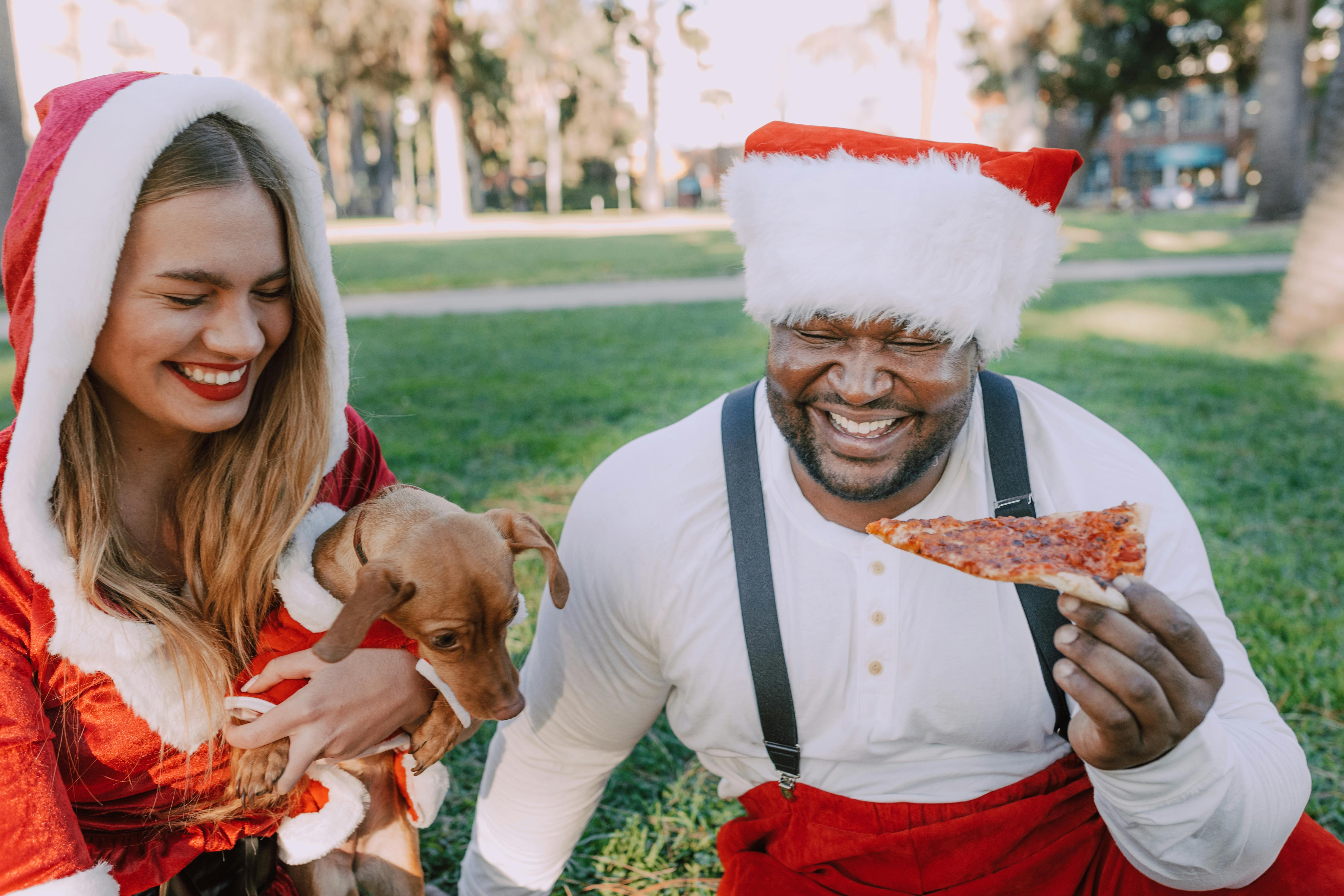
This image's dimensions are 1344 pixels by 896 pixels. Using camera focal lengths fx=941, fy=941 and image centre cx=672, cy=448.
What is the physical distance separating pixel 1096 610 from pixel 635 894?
205 centimetres

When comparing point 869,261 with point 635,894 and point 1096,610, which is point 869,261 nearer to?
point 1096,610

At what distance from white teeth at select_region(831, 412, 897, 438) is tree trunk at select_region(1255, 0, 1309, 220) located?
2435cm

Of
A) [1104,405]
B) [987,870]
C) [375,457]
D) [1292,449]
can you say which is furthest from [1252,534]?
[375,457]

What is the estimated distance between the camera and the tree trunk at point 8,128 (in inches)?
358

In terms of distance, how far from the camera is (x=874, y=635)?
96.8 inches

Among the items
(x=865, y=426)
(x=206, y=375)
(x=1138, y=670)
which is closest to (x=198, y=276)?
(x=206, y=375)

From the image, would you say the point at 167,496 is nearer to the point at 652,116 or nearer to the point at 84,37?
the point at 652,116

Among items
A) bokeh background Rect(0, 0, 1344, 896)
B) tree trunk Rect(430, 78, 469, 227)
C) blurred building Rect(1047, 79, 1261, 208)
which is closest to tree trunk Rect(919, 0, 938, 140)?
bokeh background Rect(0, 0, 1344, 896)

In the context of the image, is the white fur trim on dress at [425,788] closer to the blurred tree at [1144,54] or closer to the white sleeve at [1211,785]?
the white sleeve at [1211,785]

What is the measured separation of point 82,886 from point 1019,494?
2.38 m

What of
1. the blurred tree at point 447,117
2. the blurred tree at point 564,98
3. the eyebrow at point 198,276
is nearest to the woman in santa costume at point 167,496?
the eyebrow at point 198,276

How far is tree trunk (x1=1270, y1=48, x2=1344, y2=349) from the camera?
34.7 feet

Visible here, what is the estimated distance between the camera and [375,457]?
10.2ft

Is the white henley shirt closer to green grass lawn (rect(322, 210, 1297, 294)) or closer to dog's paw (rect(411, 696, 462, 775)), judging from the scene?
dog's paw (rect(411, 696, 462, 775))
